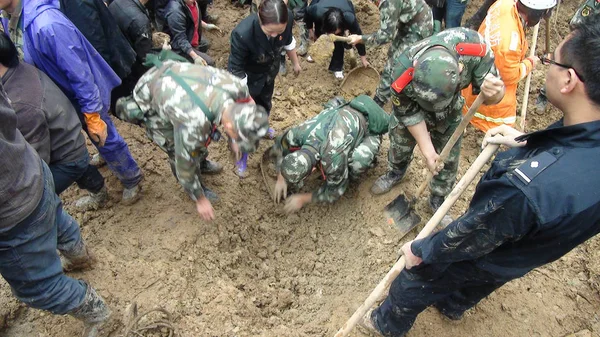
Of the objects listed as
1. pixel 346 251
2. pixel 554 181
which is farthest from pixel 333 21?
pixel 554 181

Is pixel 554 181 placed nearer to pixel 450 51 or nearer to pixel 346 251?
pixel 450 51

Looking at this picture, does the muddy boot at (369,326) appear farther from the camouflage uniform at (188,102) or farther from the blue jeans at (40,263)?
the blue jeans at (40,263)

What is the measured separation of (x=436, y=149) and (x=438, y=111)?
0.55 metres

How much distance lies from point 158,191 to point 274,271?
1299mm

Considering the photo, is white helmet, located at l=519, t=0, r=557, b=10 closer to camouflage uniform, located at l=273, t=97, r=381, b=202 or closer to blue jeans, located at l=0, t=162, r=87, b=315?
camouflage uniform, located at l=273, t=97, r=381, b=202

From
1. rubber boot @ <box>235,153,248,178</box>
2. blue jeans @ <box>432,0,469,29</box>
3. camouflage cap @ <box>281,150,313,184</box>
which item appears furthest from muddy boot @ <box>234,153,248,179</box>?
blue jeans @ <box>432,0,469,29</box>

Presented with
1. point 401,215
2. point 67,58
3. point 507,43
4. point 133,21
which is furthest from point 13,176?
point 507,43

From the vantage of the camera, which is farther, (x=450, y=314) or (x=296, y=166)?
(x=296, y=166)

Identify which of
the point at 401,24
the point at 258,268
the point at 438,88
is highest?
the point at 438,88

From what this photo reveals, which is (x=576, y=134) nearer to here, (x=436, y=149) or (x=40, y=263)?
(x=436, y=149)

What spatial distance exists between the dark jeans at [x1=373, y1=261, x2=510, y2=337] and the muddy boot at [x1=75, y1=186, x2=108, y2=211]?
2465 mm

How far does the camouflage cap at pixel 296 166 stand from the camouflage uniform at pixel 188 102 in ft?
2.57

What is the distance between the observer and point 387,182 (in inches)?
150

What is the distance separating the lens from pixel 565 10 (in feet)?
22.3
